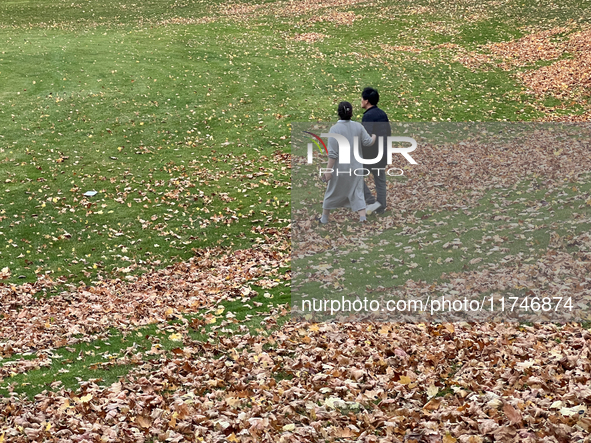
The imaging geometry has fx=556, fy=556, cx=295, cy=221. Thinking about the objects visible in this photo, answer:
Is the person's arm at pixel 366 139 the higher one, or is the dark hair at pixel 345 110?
the dark hair at pixel 345 110

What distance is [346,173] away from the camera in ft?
40.1

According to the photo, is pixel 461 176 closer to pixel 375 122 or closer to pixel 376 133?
pixel 376 133

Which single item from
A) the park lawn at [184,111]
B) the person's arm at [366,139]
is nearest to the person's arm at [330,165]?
the person's arm at [366,139]

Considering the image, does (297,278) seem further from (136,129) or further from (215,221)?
(136,129)

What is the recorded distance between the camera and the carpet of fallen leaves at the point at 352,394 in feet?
19.5

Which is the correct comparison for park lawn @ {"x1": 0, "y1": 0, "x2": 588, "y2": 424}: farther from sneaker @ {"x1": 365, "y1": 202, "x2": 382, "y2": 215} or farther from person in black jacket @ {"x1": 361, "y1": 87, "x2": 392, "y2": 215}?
person in black jacket @ {"x1": 361, "y1": 87, "x2": 392, "y2": 215}

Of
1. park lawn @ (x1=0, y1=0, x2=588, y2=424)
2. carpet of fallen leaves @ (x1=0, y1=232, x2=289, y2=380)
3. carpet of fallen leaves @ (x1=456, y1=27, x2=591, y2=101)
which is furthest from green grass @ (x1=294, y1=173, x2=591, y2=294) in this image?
carpet of fallen leaves @ (x1=456, y1=27, x2=591, y2=101)

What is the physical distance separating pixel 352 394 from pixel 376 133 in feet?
22.3

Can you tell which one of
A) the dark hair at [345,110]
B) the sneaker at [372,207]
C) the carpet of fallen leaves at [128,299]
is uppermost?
the dark hair at [345,110]

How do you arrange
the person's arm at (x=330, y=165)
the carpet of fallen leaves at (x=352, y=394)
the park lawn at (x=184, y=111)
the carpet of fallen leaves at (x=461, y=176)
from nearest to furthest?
the carpet of fallen leaves at (x=352, y=394) → the person's arm at (x=330, y=165) → the carpet of fallen leaves at (x=461, y=176) → the park lawn at (x=184, y=111)

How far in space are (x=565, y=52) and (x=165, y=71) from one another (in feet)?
65.5

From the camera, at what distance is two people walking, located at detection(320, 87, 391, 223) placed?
11.7 m

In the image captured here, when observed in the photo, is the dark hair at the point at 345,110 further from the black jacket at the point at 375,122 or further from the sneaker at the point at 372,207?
the sneaker at the point at 372,207

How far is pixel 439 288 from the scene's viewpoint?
9461mm
